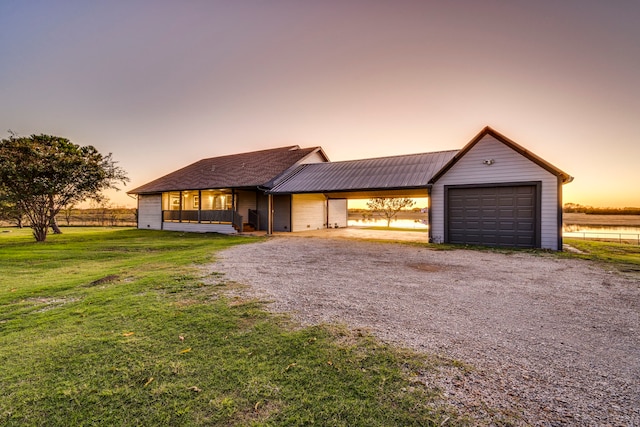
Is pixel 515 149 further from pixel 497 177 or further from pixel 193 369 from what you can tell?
pixel 193 369

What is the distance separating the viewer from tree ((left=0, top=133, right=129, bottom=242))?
532 inches

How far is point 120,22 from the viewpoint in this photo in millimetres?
14047

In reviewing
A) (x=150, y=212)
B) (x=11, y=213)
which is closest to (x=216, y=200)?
(x=150, y=212)

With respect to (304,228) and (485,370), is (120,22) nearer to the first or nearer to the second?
(304,228)

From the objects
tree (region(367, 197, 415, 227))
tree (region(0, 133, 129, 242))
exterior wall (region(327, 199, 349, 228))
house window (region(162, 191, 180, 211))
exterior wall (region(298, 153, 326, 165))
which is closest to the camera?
tree (region(0, 133, 129, 242))

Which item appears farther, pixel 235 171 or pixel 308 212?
pixel 235 171

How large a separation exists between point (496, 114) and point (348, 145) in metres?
15.2

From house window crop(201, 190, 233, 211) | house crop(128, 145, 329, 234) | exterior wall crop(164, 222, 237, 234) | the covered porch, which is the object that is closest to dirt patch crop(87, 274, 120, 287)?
house crop(128, 145, 329, 234)

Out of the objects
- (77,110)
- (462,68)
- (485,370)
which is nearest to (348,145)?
(462,68)

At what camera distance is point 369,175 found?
A: 633 inches

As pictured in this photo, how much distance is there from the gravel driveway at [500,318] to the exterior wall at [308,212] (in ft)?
36.5

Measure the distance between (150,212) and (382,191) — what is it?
20.5 metres

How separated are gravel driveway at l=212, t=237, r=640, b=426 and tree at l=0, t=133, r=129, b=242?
43.6 ft

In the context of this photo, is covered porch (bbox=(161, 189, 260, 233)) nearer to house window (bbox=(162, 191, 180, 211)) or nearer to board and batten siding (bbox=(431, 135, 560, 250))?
house window (bbox=(162, 191, 180, 211))
